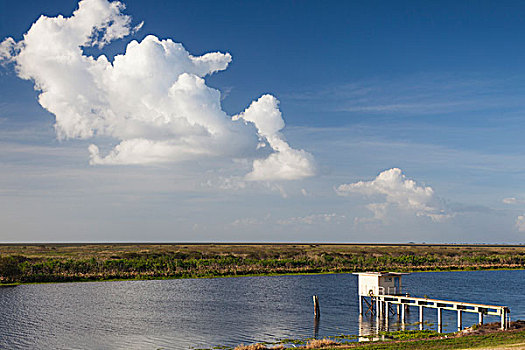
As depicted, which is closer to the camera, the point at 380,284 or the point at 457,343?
the point at 457,343

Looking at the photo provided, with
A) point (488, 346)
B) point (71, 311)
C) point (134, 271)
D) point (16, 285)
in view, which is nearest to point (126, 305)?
point (71, 311)

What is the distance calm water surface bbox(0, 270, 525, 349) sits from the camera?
43.1m

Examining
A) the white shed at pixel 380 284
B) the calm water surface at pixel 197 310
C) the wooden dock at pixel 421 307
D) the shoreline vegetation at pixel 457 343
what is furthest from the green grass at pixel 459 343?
the white shed at pixel 380 284

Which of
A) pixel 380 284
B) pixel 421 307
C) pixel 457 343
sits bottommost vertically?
pixel 457 343

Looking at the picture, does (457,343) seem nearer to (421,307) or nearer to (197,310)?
(421,307)

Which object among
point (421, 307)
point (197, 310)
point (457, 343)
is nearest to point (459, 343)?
point (457, 343)

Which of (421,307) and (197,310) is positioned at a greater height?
(421,307)

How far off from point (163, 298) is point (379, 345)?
122 ft

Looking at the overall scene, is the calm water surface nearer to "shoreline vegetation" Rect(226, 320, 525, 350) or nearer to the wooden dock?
the wooden dock

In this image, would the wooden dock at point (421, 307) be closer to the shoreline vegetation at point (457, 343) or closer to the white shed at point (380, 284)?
the white shed at point (380, 284)

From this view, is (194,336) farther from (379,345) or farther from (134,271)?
(134,271)

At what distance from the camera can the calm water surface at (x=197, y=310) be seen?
4306 centimetres

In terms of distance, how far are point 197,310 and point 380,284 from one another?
18.3 meters

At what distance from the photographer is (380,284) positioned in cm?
5519
